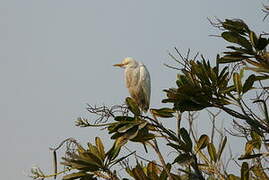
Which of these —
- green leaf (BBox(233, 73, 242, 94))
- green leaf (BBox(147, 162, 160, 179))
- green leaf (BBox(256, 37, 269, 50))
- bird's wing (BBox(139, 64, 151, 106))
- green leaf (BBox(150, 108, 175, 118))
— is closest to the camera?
green leaf (BBox(256, 37, 269, 50))

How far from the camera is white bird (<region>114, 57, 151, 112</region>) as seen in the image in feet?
18.6

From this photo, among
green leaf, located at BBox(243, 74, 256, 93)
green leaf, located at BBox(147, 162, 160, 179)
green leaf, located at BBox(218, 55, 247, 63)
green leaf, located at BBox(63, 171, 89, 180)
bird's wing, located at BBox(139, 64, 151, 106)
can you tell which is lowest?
green leaf, located at BBox(147, 162, 160, 179)

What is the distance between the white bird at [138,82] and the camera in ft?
18.6

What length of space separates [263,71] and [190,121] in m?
0.72

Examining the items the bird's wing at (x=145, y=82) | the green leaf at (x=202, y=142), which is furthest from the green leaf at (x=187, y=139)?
the bird's wing at (x=145, y=82)

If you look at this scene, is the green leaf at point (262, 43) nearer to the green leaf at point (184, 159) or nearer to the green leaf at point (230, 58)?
the green leaf at point (230, 58)

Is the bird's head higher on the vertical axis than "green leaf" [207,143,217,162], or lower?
higher

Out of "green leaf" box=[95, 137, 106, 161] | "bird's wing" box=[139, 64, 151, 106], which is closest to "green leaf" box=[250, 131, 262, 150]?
"green leaf" box=[95, 137, 106, 161]

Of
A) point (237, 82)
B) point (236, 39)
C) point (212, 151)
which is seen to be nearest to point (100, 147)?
point (212, 151)

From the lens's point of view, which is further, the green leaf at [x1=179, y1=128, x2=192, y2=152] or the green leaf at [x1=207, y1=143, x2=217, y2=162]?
the green leaf at [x1=207, y1=143, x2=217, y2=162]

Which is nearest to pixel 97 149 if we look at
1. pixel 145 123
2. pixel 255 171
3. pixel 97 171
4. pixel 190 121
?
pixel 97 171

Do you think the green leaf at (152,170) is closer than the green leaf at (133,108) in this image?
Yes

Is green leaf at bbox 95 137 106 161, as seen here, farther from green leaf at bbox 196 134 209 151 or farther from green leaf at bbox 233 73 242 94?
green leaf at bbox 233 73 242 94

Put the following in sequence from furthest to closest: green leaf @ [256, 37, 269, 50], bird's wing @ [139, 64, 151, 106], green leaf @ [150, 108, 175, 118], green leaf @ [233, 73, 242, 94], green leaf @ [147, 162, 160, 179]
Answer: bird's wing @ [139, 64, 151, 106], green leaf @ [150, 108, 175, 118], green leaf @ [147, 162, 160, 179], green leaf @ [233, 73, 242, 94], green leaf @ [256, 37, 269, 50]
